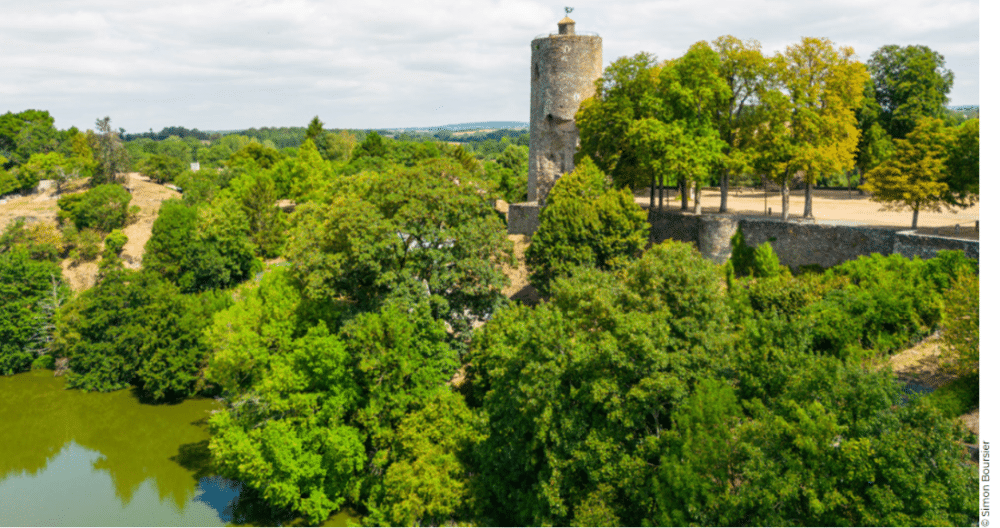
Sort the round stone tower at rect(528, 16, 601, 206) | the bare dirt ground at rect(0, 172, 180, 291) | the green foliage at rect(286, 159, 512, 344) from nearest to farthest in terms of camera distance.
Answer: the green foliage at rect(286, 159, 512, 344) → the round stone tower at rect(528, 16, 601, 206) → the bare dirt ground at rect(0, 172, 180, 291)

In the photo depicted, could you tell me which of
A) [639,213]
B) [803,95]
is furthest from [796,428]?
[803,95]

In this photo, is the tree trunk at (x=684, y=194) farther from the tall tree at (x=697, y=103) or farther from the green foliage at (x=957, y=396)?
the green foliage at (x=957, y=396)

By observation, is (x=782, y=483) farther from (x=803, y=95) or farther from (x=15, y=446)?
(x=15, y=446)

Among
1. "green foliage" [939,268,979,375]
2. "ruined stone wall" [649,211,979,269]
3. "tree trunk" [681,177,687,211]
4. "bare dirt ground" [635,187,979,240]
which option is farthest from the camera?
"tree trunk" [681,177,687,211]

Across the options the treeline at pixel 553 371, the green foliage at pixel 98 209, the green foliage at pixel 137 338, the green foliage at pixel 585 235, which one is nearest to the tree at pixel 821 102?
the treeline at pixel 553 371

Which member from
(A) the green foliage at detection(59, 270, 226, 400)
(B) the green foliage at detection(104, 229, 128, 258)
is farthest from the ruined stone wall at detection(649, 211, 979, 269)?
(B) the green foliage at detection(104, 229, 128, 258)

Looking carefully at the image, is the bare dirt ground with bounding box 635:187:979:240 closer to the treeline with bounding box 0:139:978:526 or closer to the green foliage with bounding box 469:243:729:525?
the treeline with bounding box 0:139:978:526

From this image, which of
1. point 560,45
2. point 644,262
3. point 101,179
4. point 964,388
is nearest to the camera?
point 964,388
